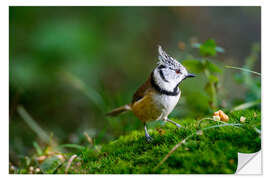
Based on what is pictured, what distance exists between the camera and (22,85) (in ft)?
15.0

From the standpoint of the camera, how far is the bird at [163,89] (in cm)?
258

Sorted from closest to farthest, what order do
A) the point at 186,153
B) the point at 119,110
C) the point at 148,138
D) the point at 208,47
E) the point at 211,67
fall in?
1. the point at 186,153
2. the point at 148,138
3. the point at 208,47
4. the point at 211,67
5. the point at 119,110

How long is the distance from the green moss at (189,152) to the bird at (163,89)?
0.22 metres

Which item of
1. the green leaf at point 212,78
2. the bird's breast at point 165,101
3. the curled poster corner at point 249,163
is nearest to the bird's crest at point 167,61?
the bird's breast at point 165,101

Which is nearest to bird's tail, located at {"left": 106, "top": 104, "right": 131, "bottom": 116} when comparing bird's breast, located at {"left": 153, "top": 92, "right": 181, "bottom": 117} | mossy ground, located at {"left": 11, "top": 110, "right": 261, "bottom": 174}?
bird's breast, located at {"left": 153, "top": 92, "right": 181, "bottom": 117}

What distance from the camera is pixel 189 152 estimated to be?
2.09 meters

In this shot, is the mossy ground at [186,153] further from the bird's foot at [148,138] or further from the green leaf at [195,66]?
the green leaf at [195,66]

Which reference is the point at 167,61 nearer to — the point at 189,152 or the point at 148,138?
the point at 148,138

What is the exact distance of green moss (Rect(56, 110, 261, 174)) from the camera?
2021 mm

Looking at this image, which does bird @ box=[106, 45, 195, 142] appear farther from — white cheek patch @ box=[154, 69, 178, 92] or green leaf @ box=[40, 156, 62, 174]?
green leaf @ box=[40, 156, 62, 174]

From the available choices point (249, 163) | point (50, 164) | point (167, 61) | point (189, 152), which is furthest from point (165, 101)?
point (50, 164)

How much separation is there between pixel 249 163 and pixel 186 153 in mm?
461

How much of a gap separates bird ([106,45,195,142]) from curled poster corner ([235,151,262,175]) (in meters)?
0.62
